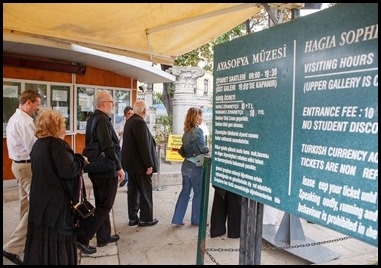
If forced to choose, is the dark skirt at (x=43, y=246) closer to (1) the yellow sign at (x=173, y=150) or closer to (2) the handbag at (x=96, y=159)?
(2) the handbag at (x=96, y=159)

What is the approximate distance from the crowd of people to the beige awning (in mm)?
745

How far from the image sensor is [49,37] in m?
3.65

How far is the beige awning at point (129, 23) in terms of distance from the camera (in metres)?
2.77

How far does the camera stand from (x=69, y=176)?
9.57ft

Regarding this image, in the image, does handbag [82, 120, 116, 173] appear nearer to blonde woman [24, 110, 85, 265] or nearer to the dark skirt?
blonde woman [24, 110, 85, 265]

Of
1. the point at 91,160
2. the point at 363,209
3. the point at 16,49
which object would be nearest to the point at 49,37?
the point at 91,160

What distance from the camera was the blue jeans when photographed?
16.0 ft

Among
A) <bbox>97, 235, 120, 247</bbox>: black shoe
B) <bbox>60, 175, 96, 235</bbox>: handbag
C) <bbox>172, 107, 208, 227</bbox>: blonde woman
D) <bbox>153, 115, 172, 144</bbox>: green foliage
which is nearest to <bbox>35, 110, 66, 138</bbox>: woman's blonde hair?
<bbox>60, 175, 96, 235</bbox>: handbag

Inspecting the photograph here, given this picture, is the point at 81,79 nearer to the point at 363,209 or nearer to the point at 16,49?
the point at 16,49

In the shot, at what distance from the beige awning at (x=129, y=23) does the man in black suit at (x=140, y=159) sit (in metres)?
1.06

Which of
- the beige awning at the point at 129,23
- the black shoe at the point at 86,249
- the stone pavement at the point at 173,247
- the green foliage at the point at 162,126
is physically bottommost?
the stone pavement at the point at 173,247

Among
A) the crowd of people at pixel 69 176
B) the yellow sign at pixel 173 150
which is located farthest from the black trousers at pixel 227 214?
the yellow sign at pixel 173 150

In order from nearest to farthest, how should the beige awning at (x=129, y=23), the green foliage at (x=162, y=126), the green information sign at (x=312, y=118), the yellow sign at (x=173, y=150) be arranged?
the green information sign at (x=312, y=118) < the beige awning at (x=129, y=23) < the yellow sign at (x=173, y=150) < the green foliage at (x=162, y=126)

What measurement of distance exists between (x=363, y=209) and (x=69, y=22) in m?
3.04
